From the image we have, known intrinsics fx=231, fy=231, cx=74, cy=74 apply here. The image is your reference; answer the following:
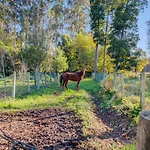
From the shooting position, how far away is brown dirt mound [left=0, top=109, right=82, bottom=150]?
4.25m

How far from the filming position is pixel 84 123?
5.61m

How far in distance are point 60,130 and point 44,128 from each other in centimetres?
44

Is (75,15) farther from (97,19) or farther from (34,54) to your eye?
(34,54)

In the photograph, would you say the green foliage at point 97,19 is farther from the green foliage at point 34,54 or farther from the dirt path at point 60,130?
the dirt path at point 60,130

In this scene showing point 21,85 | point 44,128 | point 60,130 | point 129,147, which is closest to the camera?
point 129,147

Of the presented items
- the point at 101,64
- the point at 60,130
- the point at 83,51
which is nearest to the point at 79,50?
the point at 83,51

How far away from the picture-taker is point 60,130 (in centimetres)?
518

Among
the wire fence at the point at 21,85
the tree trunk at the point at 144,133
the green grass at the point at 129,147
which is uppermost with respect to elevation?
the tree trunk at the point at 144,133

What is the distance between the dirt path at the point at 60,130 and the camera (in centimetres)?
423

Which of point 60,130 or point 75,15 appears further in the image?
point 75,15

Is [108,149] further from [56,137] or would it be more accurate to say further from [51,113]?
[51,113]

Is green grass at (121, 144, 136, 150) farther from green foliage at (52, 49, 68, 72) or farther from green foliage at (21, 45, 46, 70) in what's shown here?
green foliage at (52, 49, 68, 72)

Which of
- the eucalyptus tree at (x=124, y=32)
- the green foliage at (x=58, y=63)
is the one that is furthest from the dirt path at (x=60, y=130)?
the eucalyptus tree at (x=124, y=32)

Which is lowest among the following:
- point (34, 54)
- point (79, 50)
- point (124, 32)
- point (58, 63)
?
point (58, 63)
